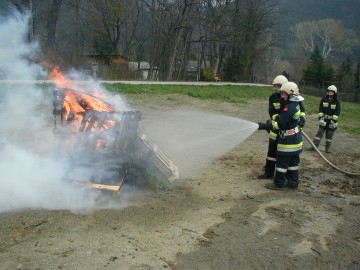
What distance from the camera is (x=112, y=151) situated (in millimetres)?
6230

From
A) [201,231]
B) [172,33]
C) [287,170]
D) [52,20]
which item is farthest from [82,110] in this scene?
[172,33]

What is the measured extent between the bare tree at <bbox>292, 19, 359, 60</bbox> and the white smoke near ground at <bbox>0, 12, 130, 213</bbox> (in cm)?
5592

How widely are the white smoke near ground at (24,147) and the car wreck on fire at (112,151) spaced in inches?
11.9

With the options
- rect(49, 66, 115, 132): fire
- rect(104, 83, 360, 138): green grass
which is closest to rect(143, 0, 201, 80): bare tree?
rect(104, 83, 360, 138): green grass

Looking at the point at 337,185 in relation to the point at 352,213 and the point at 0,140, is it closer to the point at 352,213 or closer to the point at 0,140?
the point at 352,213

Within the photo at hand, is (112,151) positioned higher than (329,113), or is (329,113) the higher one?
(329,113)

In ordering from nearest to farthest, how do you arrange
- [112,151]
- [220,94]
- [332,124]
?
1. [112,151]
2. [332,124]
3. [220,94]

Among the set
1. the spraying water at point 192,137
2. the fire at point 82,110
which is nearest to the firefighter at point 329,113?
the spraying water at point 192,137

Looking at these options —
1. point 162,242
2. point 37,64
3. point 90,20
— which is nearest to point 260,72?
point 90,20

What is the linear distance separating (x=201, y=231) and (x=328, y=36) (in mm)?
62224

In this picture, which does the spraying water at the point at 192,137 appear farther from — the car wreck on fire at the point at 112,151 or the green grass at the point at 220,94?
the green grass at the point at 220,94

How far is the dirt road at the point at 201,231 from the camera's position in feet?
13.6

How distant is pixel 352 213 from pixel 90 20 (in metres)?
39.1

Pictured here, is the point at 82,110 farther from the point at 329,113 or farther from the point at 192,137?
the point at 329,113
